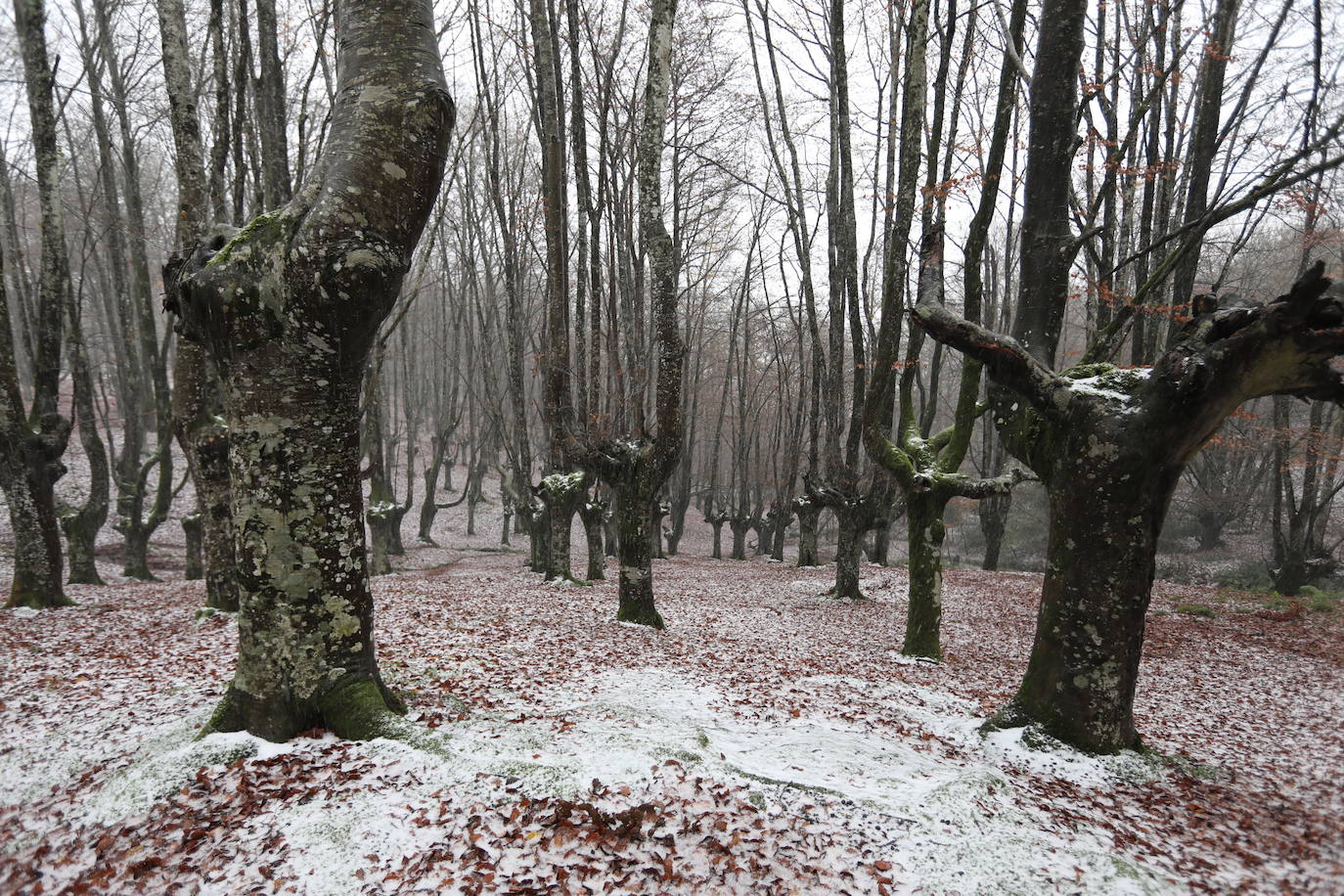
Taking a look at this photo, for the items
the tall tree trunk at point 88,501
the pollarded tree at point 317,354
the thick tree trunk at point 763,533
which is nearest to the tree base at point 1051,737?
the pollarded tree at point 317,354

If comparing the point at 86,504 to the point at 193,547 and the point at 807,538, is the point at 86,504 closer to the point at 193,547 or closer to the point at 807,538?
the point at 193,547

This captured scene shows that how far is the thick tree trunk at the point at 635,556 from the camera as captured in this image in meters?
7.51

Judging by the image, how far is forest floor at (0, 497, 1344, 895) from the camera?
2543 mm

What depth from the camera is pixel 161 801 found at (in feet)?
9.01

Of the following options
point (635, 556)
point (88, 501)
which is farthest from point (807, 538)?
point (88, 501)

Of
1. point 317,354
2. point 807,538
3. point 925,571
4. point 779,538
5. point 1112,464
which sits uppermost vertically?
point 317,354

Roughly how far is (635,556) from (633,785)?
14.9 feet

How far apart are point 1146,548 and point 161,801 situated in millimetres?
5451

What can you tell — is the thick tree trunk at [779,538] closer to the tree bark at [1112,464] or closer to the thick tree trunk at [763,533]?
the thick tree trunk at [763,533]

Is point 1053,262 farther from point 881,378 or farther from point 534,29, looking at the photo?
point 534,29

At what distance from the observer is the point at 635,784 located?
3.05m

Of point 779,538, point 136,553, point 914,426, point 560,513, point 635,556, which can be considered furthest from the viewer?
point 779,538

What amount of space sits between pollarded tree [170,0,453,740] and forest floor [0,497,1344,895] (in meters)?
0.30

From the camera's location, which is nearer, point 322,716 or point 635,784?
point 635,784
